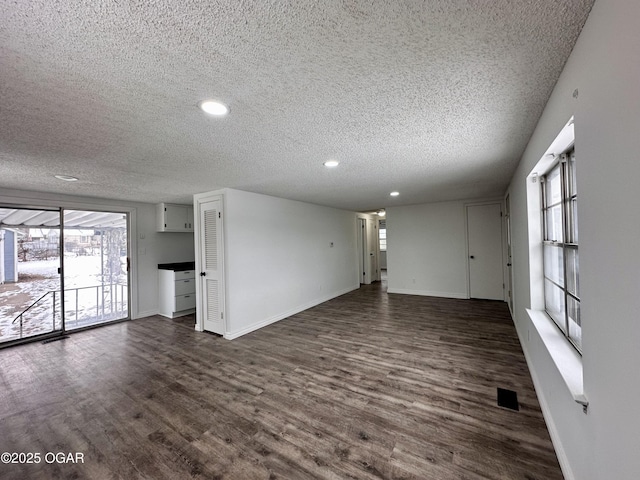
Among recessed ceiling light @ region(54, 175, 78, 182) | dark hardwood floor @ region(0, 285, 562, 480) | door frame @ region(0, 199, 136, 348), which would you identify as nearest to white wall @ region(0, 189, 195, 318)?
door frame @ region(0, 199, 136, 348)

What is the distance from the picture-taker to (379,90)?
1.46 m

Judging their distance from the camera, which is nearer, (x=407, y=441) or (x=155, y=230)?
(x=407, y=441)

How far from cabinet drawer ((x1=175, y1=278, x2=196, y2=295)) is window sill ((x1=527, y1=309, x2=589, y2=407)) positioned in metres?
5.69

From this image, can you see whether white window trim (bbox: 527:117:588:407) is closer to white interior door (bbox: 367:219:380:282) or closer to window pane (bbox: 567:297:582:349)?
window pane (bbox: 567:297:582:349)

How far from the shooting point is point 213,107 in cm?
159

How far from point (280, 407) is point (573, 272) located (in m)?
2.47

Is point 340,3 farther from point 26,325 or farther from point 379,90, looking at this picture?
point 26,325

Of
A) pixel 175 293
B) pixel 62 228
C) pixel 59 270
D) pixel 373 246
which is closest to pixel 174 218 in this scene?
pixel 175 293

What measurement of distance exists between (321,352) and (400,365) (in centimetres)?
99

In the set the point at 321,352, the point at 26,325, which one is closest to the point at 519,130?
the point at 321,352

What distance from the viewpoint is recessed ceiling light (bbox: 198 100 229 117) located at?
1.54 m

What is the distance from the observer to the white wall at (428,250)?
19.3 ft

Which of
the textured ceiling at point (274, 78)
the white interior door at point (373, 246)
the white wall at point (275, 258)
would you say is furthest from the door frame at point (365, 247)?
the textured ceiling at point (274, 78)

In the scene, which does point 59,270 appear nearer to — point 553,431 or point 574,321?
point 553,431
